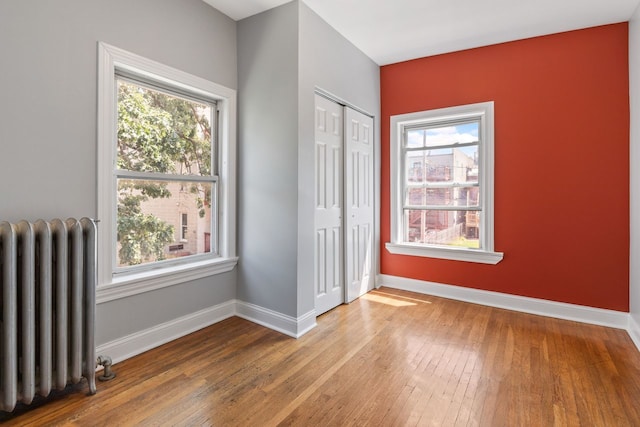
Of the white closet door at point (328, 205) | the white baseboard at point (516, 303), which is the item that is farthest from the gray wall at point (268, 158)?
the white baseboard at point (516, 303)

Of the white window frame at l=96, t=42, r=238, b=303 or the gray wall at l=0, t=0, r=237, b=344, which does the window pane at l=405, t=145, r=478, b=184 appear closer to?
the white window frame at l=96, t=42, r=238, b=303

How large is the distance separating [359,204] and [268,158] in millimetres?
1283

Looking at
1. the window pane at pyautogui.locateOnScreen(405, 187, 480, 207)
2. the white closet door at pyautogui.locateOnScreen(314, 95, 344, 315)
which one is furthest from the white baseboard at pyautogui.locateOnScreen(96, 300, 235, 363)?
the window pane at pyautogui.locateOnScreen(405, 187, 480, 207)

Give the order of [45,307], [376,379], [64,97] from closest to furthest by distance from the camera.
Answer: [45,307] < [64,97] < [376,379]

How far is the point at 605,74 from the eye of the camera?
2.89 meters

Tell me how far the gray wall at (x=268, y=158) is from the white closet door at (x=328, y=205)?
0.37m

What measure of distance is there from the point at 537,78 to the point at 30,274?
4155mm

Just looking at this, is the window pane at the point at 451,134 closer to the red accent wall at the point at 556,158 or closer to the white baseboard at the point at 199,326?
the red accent wall at the point at 556,158

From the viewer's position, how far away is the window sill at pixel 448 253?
341 centimetres

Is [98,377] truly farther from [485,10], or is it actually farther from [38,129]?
[485,10]

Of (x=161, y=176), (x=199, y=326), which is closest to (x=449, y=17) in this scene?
(x=161, y=176)

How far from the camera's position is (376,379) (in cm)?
203

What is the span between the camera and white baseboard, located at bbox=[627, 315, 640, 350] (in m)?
2.51

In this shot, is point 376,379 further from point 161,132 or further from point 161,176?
point 161,132
